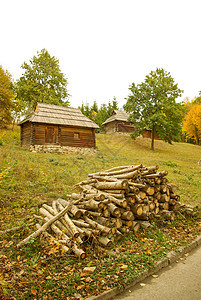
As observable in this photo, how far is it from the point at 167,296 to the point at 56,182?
22.1ft

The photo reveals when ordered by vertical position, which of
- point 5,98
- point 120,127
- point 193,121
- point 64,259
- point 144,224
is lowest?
point 64,259

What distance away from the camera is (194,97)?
165 feet

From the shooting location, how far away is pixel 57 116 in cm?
2053

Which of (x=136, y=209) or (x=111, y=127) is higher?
(x=111, y=127)

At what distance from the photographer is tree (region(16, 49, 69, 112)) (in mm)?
30903

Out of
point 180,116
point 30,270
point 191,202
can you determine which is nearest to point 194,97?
point 180,116

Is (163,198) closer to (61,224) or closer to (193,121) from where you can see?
(61,224)

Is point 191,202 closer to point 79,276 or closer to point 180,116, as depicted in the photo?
point 79,276

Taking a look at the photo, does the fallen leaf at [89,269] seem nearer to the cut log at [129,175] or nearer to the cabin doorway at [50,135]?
the cut log at [129,175]

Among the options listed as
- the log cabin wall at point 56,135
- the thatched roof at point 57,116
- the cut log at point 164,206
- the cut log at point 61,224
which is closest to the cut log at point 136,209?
the cut log at point 164,206

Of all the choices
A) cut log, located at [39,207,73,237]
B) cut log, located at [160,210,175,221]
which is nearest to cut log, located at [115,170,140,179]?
cut log, located at [160,210,175,221]

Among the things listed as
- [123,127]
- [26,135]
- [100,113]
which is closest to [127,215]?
[26,135]

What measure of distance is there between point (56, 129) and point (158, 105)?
1462 cm

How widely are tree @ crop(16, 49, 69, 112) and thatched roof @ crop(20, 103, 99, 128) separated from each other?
29.9ft
